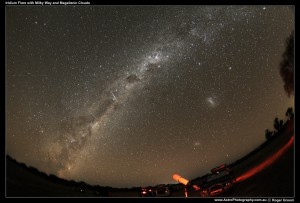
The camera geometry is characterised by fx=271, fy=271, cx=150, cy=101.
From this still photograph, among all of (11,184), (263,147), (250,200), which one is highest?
(263,147)

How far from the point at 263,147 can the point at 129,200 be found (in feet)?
77.9

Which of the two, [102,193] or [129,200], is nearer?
[129,200]

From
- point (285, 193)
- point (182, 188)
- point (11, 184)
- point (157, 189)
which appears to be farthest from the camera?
point (182, 188)

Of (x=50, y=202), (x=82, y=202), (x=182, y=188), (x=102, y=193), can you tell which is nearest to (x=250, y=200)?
(x=82, y=202)

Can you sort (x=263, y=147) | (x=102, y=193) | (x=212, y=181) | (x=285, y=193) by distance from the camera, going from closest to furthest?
1. (x=285, y=193)
2. (x=212, y=181)
3. (x=102, y=193)
4. (x=263, y=147)

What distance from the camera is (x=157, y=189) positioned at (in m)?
21.4

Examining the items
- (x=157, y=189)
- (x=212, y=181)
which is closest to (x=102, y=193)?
(x=157, y=189)

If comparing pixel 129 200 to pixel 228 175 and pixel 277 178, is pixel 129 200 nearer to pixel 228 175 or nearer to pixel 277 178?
pixel 277 178

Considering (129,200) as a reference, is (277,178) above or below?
above

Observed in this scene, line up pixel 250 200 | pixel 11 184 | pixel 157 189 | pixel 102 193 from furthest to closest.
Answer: pixel 102 193 → pixel 157 189 → pixel 11 184 → pixel 250 200

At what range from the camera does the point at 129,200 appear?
918 centimetres

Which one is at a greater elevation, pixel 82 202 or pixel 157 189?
pixel 157 189
